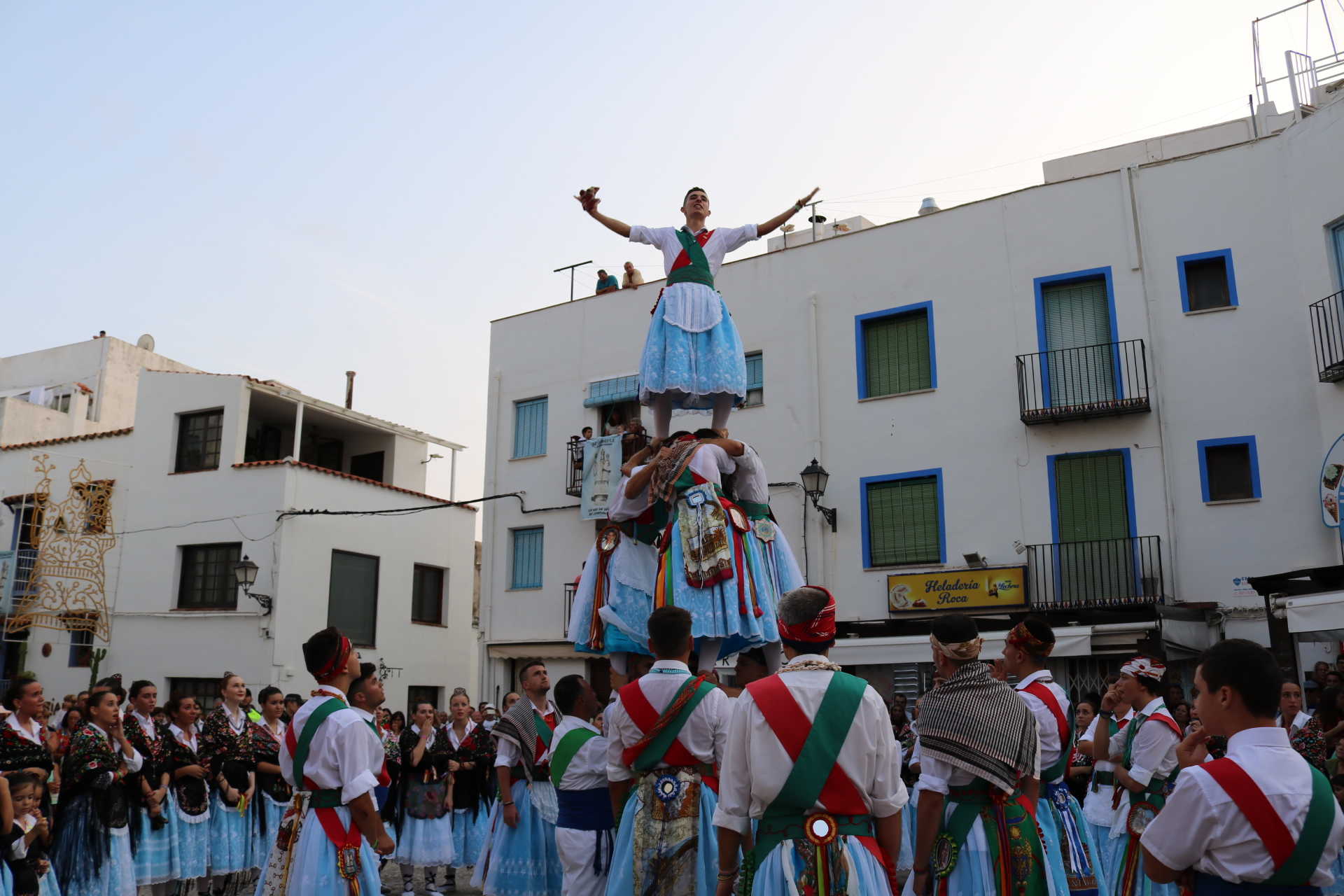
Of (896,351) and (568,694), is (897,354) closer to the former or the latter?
(896,351)

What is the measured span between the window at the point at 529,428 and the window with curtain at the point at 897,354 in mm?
7064

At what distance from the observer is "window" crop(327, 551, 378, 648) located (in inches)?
934

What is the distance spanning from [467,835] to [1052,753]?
25.1 feet

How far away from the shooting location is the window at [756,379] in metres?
21.1

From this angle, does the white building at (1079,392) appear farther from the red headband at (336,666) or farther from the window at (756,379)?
the red headband at (336,666)

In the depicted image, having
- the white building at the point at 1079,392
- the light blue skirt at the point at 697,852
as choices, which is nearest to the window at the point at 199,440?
the white building at the point at 1079,392

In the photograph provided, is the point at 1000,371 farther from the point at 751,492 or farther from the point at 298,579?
the point at 298,579

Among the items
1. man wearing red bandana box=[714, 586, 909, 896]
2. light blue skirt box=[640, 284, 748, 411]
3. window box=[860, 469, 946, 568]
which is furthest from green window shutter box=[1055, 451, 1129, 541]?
man wearing red bandana box=[714, 586, 909, 896]

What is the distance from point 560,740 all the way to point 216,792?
17.1 ft

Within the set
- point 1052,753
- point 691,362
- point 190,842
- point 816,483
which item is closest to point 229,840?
point 190,842

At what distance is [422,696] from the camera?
25828 mm

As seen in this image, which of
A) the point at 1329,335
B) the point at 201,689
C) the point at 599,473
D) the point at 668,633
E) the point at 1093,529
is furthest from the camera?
the point at 201,689

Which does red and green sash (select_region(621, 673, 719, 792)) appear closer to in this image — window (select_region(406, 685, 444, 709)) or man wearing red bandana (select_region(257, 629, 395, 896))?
man wearing red bandana (select_region(257, 629, 395, 896))

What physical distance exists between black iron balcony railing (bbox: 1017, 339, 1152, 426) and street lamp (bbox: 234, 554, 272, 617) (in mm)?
14040
